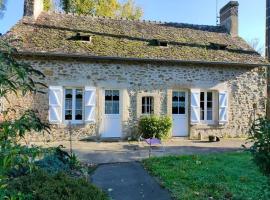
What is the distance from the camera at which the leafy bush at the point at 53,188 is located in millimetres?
3754

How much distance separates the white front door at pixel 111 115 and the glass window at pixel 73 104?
3.27 ft

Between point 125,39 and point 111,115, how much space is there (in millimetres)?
3447

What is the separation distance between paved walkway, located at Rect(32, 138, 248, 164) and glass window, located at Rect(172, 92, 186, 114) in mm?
1329

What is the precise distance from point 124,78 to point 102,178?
267 inches

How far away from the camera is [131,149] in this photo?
428 inches

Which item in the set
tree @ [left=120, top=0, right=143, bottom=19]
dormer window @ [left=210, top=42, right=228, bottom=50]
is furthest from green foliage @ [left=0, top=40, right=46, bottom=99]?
tree @ [left=120, top=0, right=143, bottom=19]

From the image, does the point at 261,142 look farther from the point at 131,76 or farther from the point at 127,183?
the point at 131,76

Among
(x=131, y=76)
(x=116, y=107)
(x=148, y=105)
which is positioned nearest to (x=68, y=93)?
(x=116, y=107)

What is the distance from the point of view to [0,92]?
1.86 metres

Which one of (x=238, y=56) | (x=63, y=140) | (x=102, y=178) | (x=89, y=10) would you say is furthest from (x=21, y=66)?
(x=89, y=10)

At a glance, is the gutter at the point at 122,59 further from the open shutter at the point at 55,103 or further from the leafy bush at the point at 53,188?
the leafy bush at the point at 53,188

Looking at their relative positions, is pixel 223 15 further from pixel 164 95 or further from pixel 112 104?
pixel 112 104

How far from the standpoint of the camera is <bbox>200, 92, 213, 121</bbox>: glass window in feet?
47.0

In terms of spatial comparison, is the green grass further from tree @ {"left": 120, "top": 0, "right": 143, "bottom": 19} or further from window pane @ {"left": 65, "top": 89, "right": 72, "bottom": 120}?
tree @ {"left": 120, "top": 0, "right": 143, "bottom": 19}
